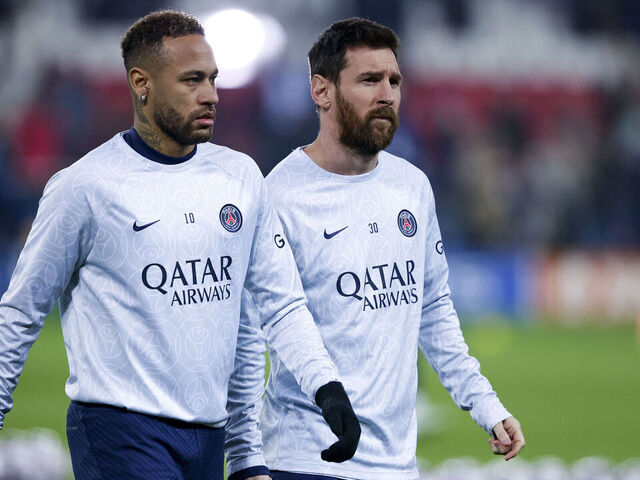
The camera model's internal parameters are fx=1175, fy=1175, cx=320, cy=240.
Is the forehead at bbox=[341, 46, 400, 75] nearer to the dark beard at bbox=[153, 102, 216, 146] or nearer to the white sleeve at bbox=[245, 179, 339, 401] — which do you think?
the white sleeve at bbox=[245, 179, 339, 401]

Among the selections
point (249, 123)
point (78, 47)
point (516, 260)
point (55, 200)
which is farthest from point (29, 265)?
point (78, 47)

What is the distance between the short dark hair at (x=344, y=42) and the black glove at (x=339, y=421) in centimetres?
119

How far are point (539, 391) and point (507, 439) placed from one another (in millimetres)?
8193

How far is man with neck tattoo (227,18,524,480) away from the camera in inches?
145

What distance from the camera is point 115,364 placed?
3.18 metres

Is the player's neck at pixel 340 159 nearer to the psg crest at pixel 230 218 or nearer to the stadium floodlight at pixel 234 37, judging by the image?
the psg crest at pixel 230 218

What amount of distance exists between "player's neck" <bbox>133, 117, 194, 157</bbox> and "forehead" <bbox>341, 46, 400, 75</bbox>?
783 mm

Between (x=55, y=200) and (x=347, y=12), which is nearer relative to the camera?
(x=55, y=200)

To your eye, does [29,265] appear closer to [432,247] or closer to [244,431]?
[244,431]

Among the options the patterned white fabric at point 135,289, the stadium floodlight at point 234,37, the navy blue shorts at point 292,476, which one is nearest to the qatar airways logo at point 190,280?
the patterned white fabric at point 135,289

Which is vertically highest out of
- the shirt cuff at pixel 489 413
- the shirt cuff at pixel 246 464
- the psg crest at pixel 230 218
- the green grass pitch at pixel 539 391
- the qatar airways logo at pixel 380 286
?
the psg crest at pixel 230 218

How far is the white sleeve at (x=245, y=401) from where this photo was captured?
3508mm

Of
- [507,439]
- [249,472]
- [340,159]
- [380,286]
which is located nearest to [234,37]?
[340,159]

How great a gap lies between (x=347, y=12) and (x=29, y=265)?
17203 millimetres
